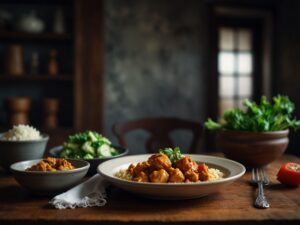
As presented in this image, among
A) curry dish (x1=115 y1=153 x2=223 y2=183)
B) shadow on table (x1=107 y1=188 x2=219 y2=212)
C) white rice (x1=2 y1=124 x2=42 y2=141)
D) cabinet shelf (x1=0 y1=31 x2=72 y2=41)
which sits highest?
cabinet shelf (x1=0 y1=31 x2=72 y2=41)

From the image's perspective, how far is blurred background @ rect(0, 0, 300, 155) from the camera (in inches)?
138

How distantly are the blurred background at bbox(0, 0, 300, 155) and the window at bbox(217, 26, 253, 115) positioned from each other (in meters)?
0.01

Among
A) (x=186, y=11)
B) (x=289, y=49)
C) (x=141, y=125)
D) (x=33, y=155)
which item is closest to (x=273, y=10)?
(x=289, y=49)

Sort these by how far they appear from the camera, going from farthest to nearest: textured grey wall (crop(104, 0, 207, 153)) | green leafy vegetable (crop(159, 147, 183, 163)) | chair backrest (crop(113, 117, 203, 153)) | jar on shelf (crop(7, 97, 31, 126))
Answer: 1. textured grey wall (crop(104, 0, 207, 153))
2. jar on shelf (crop(7, 97, 31, 126))
3. chair backrest (crop(113, 117, 203, 153))
4. green leafy vegetable (crop(159, 147, 183, 163))

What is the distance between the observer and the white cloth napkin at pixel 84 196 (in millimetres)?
1017

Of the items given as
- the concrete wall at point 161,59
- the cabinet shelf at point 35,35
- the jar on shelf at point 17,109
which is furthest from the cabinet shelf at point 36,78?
the concrete wall at point 161,59

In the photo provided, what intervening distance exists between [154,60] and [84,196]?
128 inches

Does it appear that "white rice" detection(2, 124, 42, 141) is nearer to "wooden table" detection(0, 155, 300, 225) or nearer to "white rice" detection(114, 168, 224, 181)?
"wooden table" detection(0, 155, 300, 225)

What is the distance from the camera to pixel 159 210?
0.99 meters

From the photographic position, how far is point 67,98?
12.3ft

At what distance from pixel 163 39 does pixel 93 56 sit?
972 millimetres

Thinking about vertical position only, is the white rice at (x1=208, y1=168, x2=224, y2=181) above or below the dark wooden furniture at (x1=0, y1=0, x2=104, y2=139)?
below

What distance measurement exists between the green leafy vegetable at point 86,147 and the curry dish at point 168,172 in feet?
1.00

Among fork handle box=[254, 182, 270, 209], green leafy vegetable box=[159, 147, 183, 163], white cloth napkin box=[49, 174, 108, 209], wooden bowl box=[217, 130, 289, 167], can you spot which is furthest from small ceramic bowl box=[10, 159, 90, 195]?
wooden bowl box=[217, 130, 289, 167]
